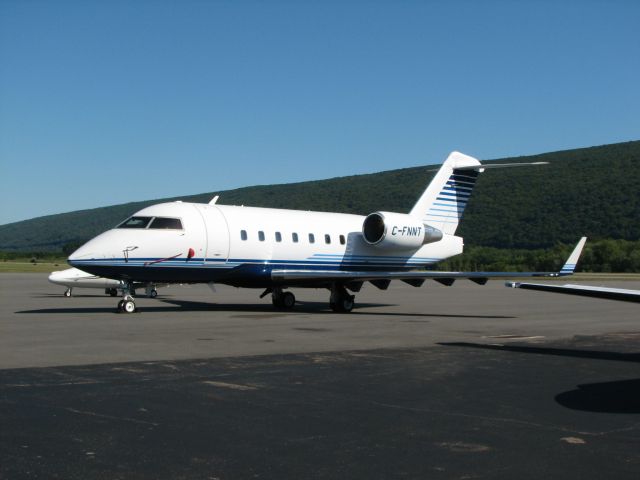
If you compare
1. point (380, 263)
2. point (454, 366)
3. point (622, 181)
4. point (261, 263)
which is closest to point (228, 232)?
point (261, 263)

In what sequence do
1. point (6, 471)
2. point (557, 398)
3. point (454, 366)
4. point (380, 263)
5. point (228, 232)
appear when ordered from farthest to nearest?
point (380, 263), point (228, 232), point (454, 366), point (557, 398), point (6, 471)

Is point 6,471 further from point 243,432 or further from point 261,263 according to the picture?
point 261,263

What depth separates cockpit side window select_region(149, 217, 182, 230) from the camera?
22.2 meters

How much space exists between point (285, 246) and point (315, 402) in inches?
627

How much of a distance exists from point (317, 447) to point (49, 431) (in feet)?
7.72

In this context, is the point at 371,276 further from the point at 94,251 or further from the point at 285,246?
the point at 94,251

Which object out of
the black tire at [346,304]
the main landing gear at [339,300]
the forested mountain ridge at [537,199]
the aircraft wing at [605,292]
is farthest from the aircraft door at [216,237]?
the forested mountain ridge at [537,199]

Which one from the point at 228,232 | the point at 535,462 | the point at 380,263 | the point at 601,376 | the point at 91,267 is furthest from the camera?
the point at 380,263

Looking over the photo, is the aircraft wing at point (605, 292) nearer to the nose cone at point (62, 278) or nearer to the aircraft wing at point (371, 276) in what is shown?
the aircraft wing at point (371, 276)

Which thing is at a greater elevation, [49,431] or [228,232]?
[228,232]

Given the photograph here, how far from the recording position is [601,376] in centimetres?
1088

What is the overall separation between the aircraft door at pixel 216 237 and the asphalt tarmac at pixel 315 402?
16.4 ft

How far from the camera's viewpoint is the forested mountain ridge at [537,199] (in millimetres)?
127438

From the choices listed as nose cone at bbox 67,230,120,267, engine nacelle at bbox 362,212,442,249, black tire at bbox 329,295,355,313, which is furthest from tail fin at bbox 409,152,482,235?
nose cone at bbox 67,230,120,267
